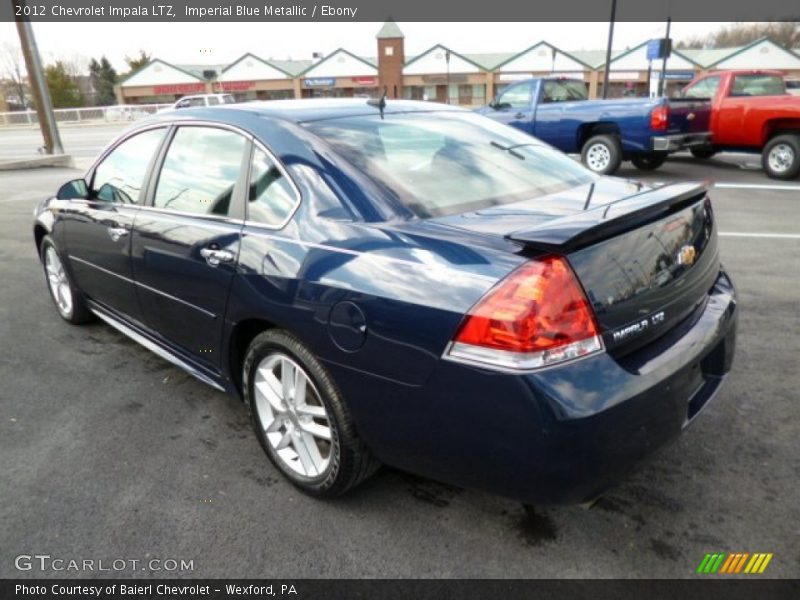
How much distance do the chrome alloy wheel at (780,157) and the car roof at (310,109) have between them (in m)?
9.88

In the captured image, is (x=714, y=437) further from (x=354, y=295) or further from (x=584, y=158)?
(x=584, y=158)

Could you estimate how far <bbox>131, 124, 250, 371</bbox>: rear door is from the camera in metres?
2.77

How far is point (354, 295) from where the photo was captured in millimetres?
2141

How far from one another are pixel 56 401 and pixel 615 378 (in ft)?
10.4

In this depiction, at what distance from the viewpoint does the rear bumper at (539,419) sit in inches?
71.9

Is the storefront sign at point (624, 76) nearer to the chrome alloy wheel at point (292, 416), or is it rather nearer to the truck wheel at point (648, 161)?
the truck wheel at point (648, 161)

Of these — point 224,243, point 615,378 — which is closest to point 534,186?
point 615,378

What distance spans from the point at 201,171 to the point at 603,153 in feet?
31.5

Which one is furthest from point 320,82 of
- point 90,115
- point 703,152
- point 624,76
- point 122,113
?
point 703,152

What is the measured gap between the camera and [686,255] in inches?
92.6

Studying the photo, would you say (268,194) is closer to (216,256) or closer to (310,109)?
(216,256)

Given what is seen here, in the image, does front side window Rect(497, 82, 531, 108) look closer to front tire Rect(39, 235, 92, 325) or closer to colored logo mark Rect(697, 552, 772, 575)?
front tire Rect(39, 235, 92, 325)

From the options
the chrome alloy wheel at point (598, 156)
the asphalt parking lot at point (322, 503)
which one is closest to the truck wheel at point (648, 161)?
the chrome alloy wheel at point (598, 156)

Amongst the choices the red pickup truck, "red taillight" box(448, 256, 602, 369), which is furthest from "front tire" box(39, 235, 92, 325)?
the red pickup truck
